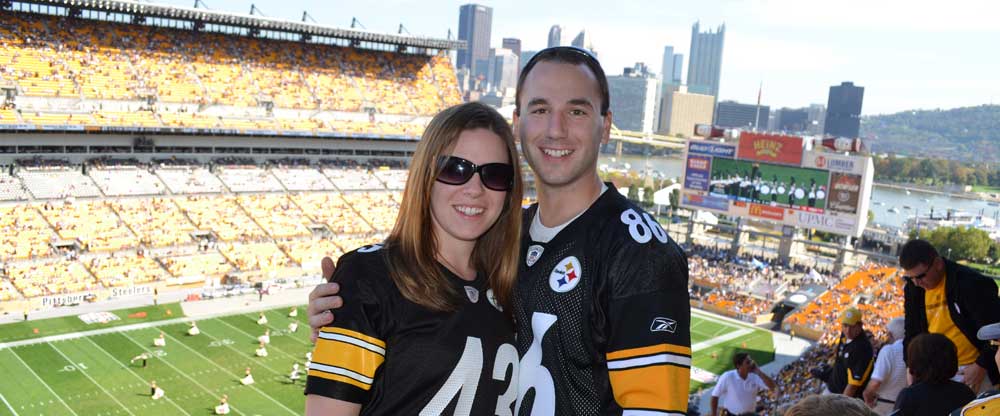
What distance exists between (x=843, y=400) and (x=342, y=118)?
39588 mm

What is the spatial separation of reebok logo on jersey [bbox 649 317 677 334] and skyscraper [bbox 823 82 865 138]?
17950 centimetres

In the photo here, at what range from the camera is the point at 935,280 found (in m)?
5.43

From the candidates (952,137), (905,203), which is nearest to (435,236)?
(905,203)

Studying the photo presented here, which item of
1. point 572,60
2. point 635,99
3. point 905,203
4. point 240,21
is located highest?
point 635,99

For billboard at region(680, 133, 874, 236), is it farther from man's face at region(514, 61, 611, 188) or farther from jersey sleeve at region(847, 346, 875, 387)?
man's face at region(514, 61, 611, 188)

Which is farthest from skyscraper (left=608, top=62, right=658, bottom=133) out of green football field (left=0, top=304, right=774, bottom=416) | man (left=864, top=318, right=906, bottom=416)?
man (left=864, top=318, right=906, bottom=416)

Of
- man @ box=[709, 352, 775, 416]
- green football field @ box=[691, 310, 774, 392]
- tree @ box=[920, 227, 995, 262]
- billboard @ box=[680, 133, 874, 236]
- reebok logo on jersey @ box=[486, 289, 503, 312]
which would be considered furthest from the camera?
tree @ box=[920, 227, 995, 262]

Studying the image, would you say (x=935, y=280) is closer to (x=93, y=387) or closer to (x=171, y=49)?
(x=93, y=387)

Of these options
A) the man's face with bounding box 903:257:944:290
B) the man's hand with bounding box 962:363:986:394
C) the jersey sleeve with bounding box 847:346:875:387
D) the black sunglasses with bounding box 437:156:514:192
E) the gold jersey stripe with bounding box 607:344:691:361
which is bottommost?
the jersey sleeve with bounding box 847:346:875:387

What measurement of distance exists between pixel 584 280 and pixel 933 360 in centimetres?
278

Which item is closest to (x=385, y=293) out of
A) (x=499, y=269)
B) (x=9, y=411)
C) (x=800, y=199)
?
(x=499, y=269)

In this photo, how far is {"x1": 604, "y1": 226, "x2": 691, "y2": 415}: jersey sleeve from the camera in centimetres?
219

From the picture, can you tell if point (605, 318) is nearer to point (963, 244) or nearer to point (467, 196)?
point (467, 196)

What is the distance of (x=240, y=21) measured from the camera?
124 ft
